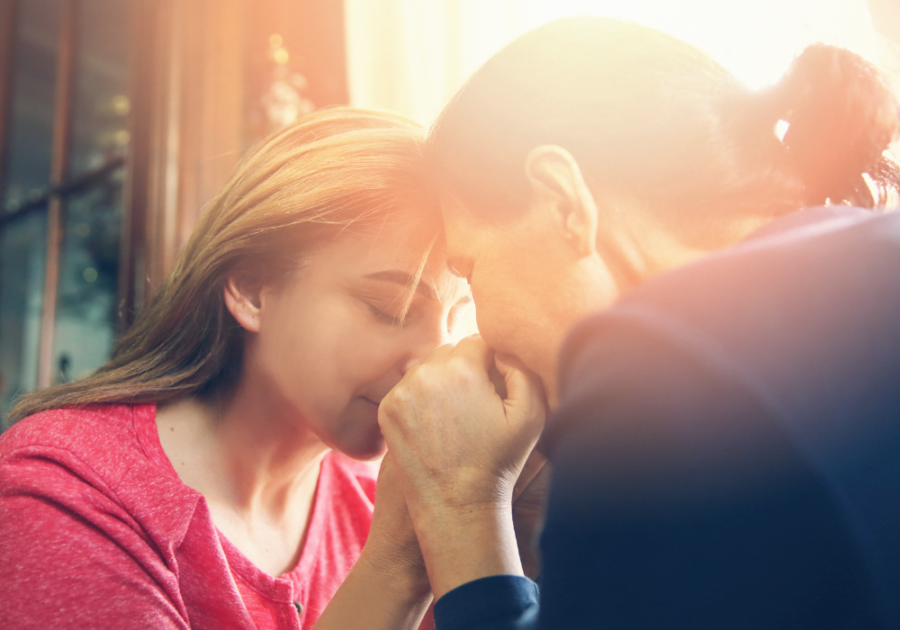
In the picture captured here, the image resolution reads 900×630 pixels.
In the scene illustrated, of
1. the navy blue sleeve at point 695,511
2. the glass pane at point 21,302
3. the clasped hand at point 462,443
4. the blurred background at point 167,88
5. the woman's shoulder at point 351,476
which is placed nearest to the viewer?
the navy blue sleeve at point 695,511

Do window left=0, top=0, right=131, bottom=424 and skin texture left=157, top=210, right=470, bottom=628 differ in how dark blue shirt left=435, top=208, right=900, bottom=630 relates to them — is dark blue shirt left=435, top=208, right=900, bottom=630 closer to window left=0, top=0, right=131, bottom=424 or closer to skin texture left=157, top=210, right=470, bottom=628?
skin texture left=157, top=210, right=470, bottom=628

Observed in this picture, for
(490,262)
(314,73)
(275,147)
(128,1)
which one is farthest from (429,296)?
(128,1)

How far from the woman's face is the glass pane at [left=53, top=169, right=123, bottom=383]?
1753 millimetres

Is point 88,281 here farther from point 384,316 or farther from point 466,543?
point 466,543

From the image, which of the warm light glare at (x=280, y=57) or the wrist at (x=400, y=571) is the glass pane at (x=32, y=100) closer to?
the warm light glare at (x=280, y=57)

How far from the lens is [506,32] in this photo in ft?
4.82

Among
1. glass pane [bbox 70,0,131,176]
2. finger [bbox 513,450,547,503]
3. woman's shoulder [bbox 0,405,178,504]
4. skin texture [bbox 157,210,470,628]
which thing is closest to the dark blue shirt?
finger [bbox 513,450,547,503]

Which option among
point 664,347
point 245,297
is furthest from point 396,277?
point 664,347

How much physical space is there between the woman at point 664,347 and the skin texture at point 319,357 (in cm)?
16

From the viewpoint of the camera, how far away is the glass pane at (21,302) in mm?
2699

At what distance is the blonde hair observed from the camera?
1023 millimetres

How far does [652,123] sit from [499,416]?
14.1 inches

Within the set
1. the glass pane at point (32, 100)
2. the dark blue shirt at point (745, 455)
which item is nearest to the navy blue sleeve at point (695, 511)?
the dark blue shirt at point (745, 455)

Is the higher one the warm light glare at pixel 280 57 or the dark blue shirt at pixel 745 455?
the warm light glare at pixel 280 57
